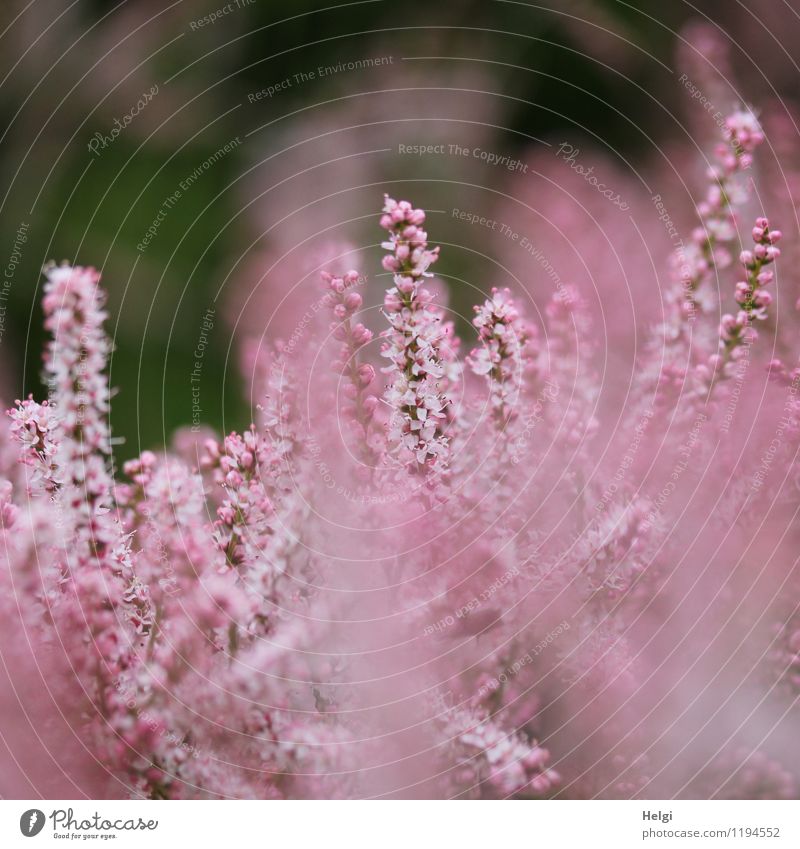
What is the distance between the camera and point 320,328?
0.57 m

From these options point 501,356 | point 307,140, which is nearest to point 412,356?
point 501,356

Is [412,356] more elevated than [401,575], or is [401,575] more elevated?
[412,356]

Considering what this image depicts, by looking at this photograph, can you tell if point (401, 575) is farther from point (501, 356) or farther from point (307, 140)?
point (307, 140)

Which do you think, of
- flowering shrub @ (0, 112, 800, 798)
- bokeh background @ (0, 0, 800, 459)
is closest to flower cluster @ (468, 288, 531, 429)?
flowering shrub @ (0, 112, 800, 798)

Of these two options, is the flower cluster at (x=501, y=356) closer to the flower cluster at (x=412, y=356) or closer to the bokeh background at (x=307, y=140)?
the flower cluster at (x=412, y=356)

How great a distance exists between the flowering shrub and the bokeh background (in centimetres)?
17

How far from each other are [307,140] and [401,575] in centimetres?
50

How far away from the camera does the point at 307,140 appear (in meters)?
0.80

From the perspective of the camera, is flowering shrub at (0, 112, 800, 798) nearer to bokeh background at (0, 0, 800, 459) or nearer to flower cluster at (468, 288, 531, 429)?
flower cluster at (468, 288, 531, 429)

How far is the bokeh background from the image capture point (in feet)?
2.32

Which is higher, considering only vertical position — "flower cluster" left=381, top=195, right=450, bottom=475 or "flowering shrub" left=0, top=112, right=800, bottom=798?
"flower cluster" left=381, top=195, right=450, bottom=475

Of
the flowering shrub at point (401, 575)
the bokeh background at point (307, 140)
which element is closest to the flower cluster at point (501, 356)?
the flowering shrub at point (401, 575)
